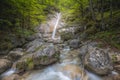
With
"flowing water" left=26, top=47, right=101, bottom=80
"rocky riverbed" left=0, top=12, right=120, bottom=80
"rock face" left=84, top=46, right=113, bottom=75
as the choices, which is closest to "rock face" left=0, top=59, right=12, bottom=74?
"rocky riverbed" left=0, top=12, right=120, bottom=80

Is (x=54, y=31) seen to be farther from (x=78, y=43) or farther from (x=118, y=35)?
(x=118, y=35)

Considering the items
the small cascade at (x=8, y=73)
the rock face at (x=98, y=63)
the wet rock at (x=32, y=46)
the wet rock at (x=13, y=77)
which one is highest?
the wet rock at (x=32, y=46)

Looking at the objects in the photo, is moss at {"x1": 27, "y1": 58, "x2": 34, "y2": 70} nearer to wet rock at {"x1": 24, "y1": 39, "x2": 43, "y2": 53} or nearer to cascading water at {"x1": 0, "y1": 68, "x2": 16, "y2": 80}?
cascading water at {"x1": 0, "y1": 68, "x2": 16, "y2": 80}

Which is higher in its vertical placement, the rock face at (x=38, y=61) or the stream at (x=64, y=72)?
the rock face at (x=38, y=61)

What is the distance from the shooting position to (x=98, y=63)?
245 inches

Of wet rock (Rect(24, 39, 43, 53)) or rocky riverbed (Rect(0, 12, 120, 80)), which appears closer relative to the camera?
rocky riverbed (Rect(0, 12, 120, 80))

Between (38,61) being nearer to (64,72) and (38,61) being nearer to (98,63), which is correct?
(64,72)

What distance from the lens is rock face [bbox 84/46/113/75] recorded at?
6109mm

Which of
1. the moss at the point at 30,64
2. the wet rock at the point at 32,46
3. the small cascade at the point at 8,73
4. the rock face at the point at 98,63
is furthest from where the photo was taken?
the wet rock at the point at 32,46

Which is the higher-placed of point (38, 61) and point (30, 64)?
point (38, 61)

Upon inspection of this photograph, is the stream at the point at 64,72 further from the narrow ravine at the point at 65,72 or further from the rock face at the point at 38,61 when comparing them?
the rock face at the point at 38,61

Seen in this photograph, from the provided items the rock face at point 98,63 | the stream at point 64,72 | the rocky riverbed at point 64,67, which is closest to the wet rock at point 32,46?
the rocky riverbed at point 64,67

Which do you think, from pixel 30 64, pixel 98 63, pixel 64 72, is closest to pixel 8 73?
pixel 30 64

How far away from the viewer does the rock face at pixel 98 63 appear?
20.0 ft
